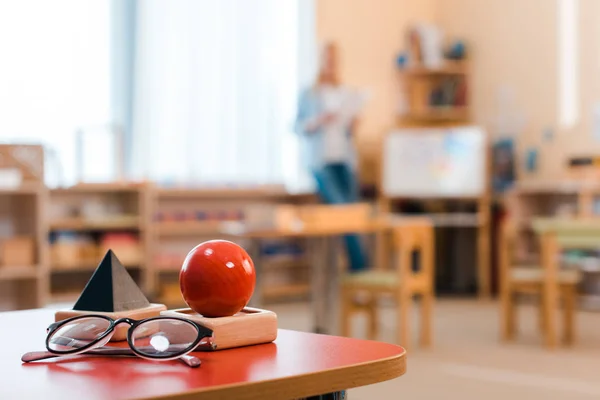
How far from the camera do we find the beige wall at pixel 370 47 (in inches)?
314

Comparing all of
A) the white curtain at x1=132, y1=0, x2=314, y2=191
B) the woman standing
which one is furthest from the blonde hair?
the white curtain at x1=132, y1=0, x2=314, y2=191

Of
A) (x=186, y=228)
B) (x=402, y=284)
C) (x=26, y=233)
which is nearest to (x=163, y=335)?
(x=402, y=284)

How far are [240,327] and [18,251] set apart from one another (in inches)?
150

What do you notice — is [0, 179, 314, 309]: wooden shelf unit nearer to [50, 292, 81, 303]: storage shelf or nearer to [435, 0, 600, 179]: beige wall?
[50, 292, 81, 303]: storage shelf

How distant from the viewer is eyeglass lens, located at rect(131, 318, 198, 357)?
1.03 meters

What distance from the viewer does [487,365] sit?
4375 mm

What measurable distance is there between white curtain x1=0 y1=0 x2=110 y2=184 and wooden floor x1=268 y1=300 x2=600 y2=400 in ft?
6.83

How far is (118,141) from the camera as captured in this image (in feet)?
21.0

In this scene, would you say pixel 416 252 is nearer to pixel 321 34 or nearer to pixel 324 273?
pixel 321 34

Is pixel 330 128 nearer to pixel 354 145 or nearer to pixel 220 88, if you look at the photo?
pixel 354 145

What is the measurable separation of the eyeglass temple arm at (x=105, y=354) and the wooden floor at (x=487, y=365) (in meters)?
2.60

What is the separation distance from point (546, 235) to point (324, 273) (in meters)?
1.31

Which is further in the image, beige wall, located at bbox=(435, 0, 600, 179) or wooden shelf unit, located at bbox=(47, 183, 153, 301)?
beige wall, located at bbox=(435, 0, 600, 179)

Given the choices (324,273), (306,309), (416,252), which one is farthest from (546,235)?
(416,252)
